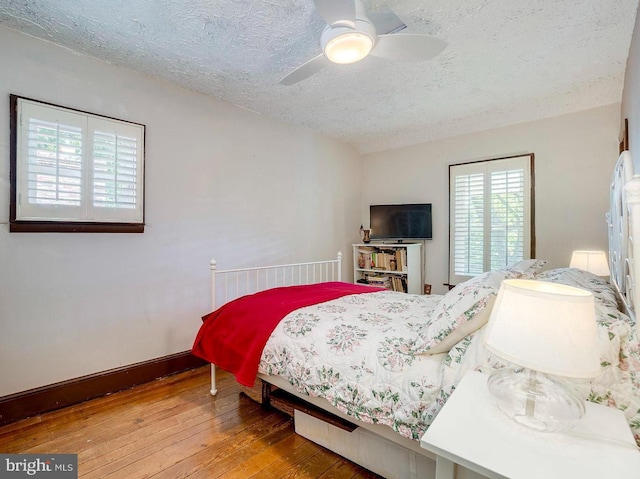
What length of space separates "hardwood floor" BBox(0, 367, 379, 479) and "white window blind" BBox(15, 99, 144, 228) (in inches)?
51.6

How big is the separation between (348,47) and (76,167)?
200 cm

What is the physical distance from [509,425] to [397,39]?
5.92ft

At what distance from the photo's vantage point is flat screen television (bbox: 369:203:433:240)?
398 cm

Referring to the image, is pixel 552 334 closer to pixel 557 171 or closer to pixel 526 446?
pixel 526 446

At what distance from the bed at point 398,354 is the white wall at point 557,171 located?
4.52ft

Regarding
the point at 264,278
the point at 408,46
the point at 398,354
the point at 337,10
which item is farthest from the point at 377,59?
the point at 264,278

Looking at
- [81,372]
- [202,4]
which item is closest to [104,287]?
[81,372]

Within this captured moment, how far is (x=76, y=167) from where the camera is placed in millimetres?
2230

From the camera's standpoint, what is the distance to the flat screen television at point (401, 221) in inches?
157

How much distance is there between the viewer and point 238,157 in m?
3.22

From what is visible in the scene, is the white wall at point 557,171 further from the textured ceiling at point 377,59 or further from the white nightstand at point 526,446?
the white nightstand at point 526,446

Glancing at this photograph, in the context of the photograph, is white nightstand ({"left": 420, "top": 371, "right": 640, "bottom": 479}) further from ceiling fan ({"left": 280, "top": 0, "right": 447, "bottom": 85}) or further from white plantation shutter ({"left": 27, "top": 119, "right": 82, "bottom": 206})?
white plantation shutter ({"left": 27, "top": 119, "right": 82, "bottom": 206})

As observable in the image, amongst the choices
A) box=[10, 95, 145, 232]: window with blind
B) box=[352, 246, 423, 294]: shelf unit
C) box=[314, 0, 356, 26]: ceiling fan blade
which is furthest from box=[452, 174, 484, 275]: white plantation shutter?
box=[10, 95, 145, 232]: window with blind

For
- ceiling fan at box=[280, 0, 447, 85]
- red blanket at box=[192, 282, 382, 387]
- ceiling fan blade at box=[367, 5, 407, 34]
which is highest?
ceiling fan blade at box=[367, 5, 407, 34]
